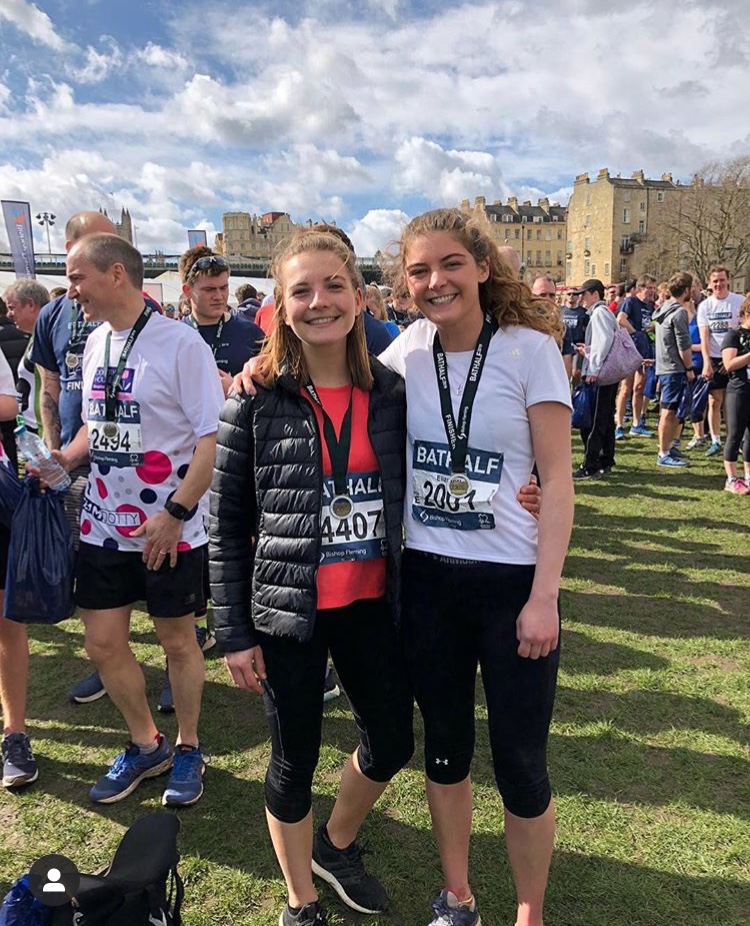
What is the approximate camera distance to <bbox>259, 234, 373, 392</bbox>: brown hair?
1878mm

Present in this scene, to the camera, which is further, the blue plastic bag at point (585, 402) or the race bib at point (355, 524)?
the blue plastic bag at point (585, 402)

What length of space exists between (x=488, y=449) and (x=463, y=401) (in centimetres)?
15

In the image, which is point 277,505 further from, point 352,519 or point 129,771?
point 129,771

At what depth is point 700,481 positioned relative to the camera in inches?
305

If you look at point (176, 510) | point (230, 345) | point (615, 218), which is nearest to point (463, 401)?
point (176, 510)

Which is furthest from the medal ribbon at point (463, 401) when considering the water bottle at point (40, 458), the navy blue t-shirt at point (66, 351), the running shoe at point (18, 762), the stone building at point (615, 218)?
the stone building at point (615, 218)

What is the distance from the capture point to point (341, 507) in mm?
1871

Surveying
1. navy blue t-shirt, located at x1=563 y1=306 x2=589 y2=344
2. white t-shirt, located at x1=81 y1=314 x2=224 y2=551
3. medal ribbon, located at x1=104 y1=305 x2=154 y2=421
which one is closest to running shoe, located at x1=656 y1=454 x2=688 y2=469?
navy blue t-shirt, located at x1=563 y1=306 x2=589 y2=344

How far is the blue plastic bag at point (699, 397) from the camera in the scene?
879cm

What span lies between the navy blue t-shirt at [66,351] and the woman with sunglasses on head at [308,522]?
5.00ft

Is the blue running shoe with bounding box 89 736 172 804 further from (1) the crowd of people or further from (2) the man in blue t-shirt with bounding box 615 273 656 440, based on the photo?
(2) the man in blue t-shirt with bounding box 615 273 656 440

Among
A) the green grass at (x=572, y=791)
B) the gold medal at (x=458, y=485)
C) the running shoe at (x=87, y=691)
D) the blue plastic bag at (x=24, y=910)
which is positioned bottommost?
the green grass at (x=572, y=791)

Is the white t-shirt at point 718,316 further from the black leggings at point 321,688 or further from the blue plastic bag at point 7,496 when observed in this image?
the blue plastic bag at point 7,496

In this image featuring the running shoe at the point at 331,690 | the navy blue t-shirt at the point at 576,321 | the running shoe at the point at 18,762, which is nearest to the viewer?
the running shoe at the point at 18,762
